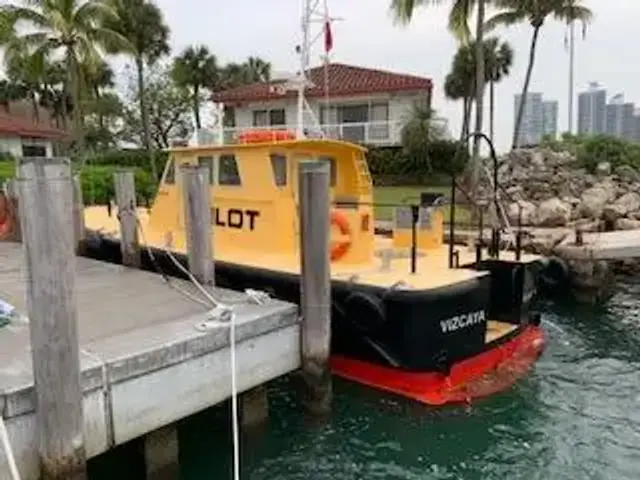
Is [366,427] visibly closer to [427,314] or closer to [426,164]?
[427,314]

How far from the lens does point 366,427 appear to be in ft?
22.8

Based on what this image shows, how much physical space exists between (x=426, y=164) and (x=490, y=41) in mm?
11970

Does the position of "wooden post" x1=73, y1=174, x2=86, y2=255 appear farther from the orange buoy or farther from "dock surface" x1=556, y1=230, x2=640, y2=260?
"dock surface" x1=556, y1=230, x2=640, y2=260

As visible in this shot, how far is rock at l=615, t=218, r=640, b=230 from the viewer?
15.6 m

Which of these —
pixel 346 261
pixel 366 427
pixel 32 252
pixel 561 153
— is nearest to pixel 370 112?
pixel 561 153

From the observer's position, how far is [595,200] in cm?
1650

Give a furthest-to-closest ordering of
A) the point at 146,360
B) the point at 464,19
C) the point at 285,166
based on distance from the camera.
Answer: the point at 464,19, the point at 285,166, the point at 146,360

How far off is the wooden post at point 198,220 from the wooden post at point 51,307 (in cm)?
239

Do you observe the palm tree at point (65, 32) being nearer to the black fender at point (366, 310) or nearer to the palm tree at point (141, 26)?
the palm tree at point (141, 26)

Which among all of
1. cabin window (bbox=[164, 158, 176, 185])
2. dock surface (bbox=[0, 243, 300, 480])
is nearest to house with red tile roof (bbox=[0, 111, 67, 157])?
cabin window (bbox=[164, 158, 176, 185])

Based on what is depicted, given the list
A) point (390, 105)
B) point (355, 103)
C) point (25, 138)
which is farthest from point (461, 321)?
point (25, 138)

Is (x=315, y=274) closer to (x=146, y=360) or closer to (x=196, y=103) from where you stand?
(x=146, y=360)

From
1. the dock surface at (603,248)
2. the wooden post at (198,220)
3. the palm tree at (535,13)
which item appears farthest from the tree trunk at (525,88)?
the wooden post at (198,220)

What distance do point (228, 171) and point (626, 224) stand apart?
1040 cm
